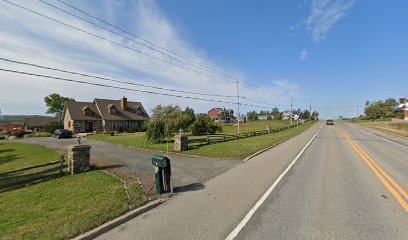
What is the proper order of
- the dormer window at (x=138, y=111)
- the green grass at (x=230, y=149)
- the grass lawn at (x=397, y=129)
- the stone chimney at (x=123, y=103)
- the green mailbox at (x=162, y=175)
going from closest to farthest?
the green mailbox at (x=162, y=175) → the green grass at (x=230, y=149) → the grass lawn at (x=397, y=129) → the stone chimney at (x=123, y=103) → the dormer window at (x=138, y=111)

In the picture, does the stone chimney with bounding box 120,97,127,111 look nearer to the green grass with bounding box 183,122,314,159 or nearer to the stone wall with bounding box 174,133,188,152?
the green grass with bounding box 183,122,314,159

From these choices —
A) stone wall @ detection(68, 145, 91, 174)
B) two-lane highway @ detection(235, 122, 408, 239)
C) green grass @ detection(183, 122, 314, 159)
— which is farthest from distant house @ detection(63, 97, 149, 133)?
two-lane highway @ detection(235, 122, 408, 239)

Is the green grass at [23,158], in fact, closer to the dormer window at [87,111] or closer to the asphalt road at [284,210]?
the asphalt road at [284,210]

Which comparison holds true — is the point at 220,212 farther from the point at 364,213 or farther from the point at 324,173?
the point at 324,173

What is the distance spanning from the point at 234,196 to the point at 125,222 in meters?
3.27

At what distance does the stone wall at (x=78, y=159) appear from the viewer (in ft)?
35.1

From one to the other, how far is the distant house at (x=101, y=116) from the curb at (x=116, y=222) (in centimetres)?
4152

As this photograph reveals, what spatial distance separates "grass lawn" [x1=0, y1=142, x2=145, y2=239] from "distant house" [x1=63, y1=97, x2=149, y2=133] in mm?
38573

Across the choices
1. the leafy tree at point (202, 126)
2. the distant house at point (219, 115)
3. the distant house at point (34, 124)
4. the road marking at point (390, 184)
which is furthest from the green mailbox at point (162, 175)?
the distant house at point (219, 115)

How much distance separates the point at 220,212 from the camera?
5645 millimetres

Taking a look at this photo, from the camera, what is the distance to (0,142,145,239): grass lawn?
4891 millimetres

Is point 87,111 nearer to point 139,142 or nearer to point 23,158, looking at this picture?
point 139,142

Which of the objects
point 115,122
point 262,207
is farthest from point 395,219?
point 115,122

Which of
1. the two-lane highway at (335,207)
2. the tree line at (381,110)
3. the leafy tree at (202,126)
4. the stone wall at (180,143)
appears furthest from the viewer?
the tree line at (381,110)
